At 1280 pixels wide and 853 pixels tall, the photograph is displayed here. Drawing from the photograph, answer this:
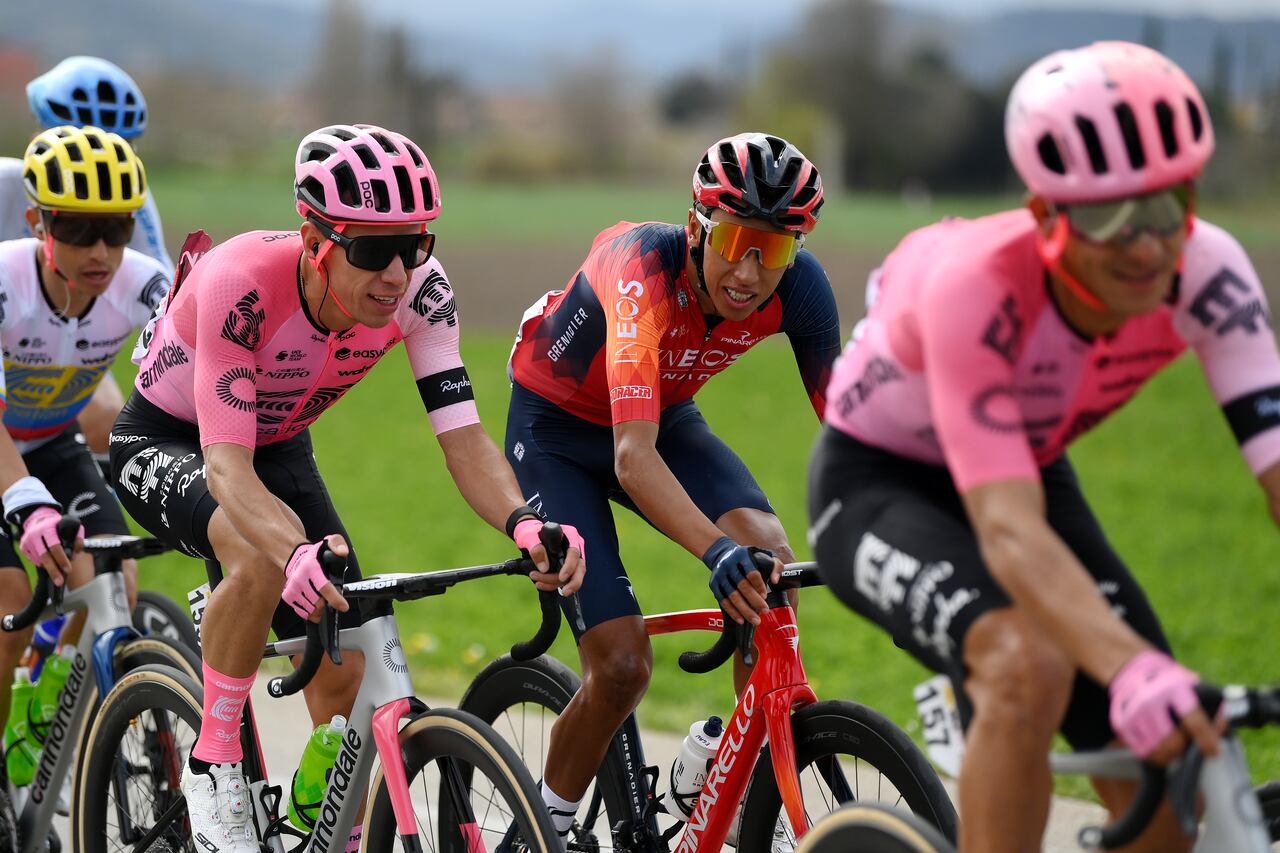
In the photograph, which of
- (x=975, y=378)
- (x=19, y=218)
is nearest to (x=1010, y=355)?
(x=975, y=378)

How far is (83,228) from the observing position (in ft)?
15.9

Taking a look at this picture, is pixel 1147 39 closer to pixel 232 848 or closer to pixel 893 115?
pixel 232 848

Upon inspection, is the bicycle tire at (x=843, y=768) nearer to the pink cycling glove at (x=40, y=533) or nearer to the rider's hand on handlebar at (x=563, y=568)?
the rider's hand on handlebar at (x=563, y=568)

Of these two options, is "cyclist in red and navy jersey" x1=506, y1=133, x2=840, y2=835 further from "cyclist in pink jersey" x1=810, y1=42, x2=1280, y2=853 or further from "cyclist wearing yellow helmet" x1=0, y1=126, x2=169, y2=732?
"cyclist wearing yellow helmet" x1=0, y1=126, x2=169, y2=732

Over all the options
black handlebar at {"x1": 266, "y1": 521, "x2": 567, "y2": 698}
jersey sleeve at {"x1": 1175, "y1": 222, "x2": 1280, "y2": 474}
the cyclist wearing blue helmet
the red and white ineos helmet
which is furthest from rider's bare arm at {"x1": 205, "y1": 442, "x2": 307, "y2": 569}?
the cyclist wearing blue helmet

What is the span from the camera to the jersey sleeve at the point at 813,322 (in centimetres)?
430

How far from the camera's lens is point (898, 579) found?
283cm

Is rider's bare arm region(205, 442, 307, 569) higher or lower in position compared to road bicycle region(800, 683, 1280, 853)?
higher

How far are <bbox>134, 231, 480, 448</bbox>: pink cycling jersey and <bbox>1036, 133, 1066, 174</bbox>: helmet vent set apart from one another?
1818 mm

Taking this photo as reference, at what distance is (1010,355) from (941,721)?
29.6 inches

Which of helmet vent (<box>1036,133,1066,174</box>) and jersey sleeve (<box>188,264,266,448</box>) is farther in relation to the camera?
jersey sleeve (<box>188,264,266,448</box>)

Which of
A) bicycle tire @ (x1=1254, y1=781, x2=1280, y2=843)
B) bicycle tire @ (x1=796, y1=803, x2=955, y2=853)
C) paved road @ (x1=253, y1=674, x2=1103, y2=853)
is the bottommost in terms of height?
paved road @ (x1=253, y1=674, x2=1103, y2=853)

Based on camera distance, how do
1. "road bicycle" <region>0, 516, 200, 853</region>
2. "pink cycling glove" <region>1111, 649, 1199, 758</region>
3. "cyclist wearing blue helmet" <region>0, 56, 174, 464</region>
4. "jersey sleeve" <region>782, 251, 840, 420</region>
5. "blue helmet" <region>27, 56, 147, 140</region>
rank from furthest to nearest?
1. "blue helmet" <region>27, 56, 147, 140</region>
2. "cyclist wearing blue helmet" <region>0, 56, 174, 464</region>
3. "road bicycle" <region>0, 516, 200, 853</region>
4. "jersey sleeve" <region>782, 251, 840, 420</region>
5. "pink cycling glove" <region>1111, 649, 1199, 758</region>

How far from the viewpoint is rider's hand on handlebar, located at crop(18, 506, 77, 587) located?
435cm
